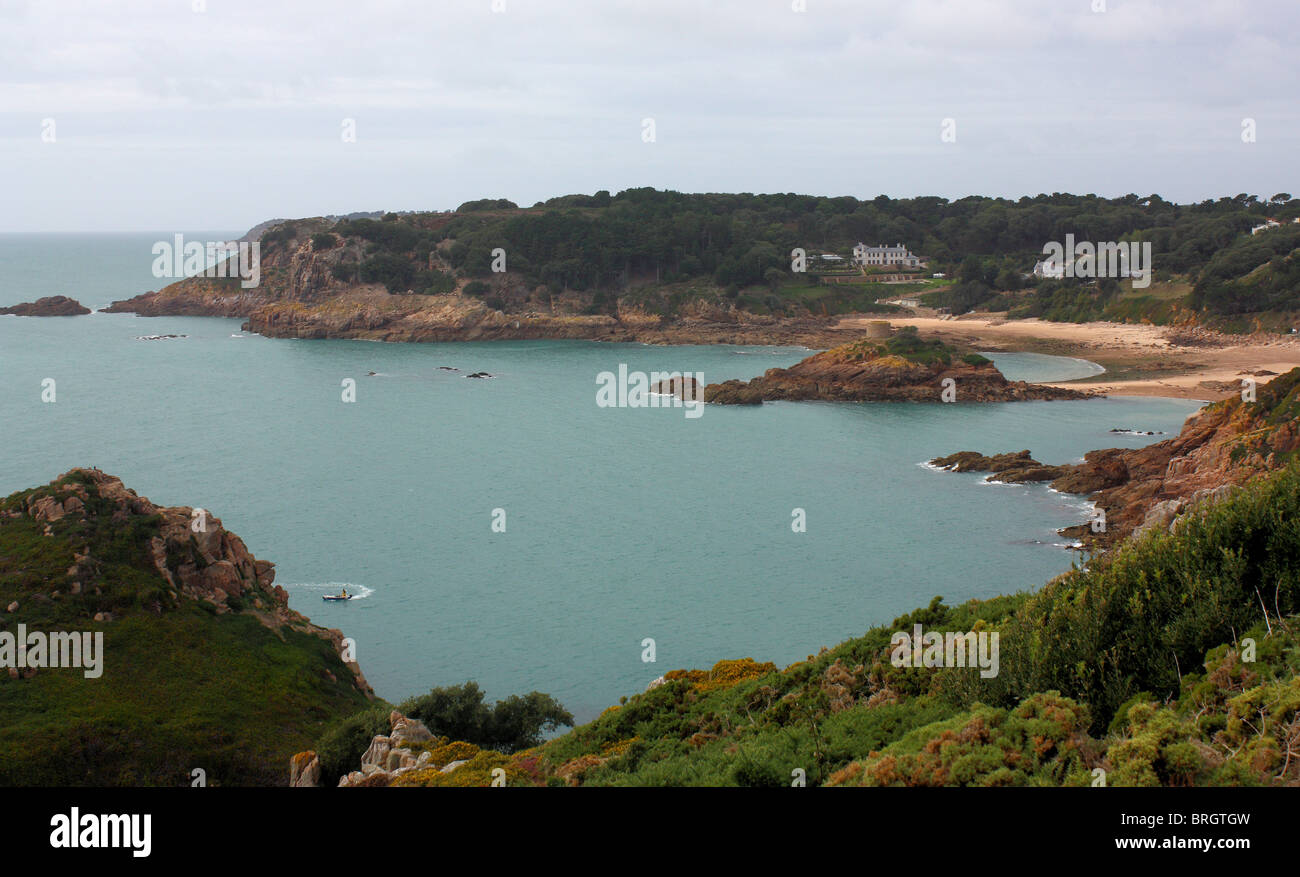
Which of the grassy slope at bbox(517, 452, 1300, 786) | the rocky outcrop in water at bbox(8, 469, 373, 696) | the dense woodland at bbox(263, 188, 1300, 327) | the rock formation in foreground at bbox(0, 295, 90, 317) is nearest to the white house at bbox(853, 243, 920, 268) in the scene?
the dense woodland at bbox(263, 188, 1300, 327)

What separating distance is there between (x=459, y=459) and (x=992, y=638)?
124 feet

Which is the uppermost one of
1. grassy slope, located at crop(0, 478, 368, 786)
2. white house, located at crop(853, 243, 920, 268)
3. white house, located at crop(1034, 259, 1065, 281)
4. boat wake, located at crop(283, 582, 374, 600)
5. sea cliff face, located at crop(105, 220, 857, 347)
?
white house, located at crop(853, 243, 920, 268)

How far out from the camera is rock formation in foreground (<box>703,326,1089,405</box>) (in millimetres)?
63438

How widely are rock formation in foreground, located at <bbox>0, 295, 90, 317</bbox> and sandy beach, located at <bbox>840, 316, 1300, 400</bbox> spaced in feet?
270

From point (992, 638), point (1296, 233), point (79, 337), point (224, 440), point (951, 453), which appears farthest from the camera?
point (79, 337)

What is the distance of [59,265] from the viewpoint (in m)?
197

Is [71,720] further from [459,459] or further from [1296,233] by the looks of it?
[1296,233]

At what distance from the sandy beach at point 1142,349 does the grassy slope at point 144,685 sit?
55.2 m

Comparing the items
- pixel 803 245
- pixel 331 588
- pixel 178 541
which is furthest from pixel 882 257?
pixel 178 541

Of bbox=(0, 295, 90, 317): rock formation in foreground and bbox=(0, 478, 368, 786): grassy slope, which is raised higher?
bbox=(0, 295, 90, 317): rock formation in foreground

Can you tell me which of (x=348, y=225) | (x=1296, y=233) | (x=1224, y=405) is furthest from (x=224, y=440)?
(x=1296, y=233)

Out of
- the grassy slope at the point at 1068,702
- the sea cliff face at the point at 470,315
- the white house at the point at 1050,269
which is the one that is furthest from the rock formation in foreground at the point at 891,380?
the grassy slope at the point at 1068,702

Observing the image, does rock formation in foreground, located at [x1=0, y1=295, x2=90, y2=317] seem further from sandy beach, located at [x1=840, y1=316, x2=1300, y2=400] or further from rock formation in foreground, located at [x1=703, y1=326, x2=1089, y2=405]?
sandy beach, located at [x1=840, y1=316, x2=1300, y2=400]

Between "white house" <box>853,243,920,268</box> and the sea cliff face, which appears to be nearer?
the sea cliff face
